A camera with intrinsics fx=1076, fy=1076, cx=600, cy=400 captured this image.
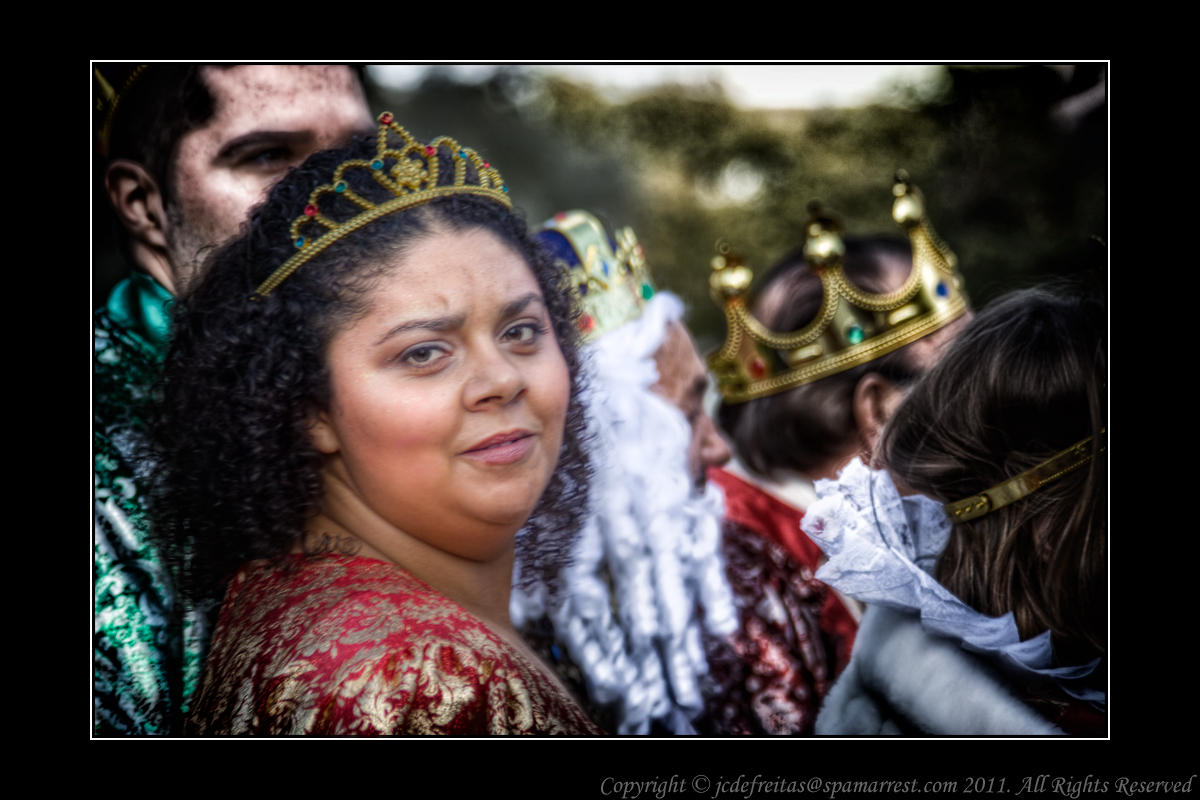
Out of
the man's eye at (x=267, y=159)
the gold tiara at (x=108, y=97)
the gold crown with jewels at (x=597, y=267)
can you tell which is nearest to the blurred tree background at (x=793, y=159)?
the gold crown with jewels at (x=597, y=267)

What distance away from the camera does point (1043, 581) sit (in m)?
2.72

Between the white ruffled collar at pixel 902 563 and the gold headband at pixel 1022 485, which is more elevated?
the gold headband at pixel 1022 485

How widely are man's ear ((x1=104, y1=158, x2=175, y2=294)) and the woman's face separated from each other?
2.15 ft

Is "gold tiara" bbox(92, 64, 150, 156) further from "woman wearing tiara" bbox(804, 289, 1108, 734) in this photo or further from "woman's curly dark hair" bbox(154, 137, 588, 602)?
"woman wearing tiara" bbox(804, 289, 1108, 734)

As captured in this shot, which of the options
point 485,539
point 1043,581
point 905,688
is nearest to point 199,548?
point 485,539

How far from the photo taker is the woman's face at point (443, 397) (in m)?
2.30

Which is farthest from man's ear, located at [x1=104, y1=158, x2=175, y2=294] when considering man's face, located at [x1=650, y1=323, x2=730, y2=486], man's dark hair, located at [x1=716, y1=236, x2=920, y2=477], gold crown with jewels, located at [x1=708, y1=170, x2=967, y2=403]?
man's dark hair, located at [x1=716, y1=236, x2=920, y2=477]

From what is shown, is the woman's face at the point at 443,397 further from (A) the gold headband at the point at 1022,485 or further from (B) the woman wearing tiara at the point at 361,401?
(A) the gold headband at the point at 1022,485

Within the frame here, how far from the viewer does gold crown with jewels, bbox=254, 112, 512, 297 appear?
232 cm

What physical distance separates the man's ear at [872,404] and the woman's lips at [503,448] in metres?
1.01

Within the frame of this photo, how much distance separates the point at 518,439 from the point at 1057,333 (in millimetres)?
1412

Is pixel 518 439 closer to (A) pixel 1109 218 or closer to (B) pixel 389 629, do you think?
(B) pixel 389 629

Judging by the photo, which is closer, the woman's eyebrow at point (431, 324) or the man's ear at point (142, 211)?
the woman's eyebrow at point (431, 324)

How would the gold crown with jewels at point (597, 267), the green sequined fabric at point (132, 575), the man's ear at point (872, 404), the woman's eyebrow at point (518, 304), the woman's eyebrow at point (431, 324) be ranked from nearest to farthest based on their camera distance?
the woman's eyebrow at point (431, 324) < the woman's eyebrow at point (518, 304) < the green sequined fabric at point (132, 575) < the gold crown with jewels at point (597, 267) < the man's ear at point (872, 404)
